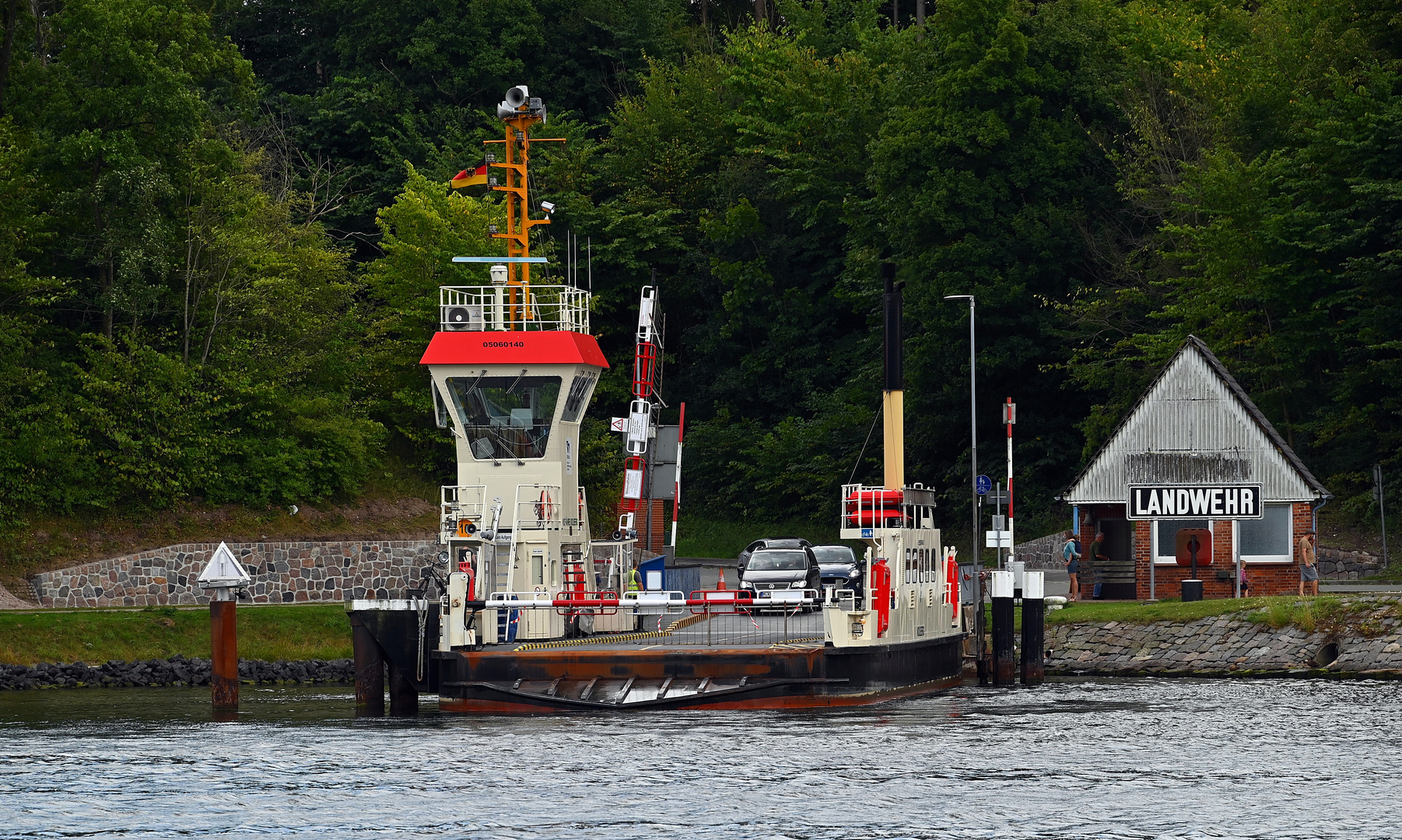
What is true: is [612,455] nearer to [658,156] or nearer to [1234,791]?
[658,156]

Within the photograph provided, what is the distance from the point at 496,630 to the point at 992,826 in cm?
1135

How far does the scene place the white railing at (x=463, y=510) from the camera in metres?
31.4

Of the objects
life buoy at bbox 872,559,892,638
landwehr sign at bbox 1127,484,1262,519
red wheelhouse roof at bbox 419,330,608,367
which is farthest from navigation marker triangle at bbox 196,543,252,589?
landwehr sign at bbox 1127,484,1262,519

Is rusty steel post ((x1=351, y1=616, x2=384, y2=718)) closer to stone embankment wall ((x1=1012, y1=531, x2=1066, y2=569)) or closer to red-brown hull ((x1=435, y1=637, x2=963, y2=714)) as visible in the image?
red-brown hull ((x1=435, y1=637, x2=963, y2=714))

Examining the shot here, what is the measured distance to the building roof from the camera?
4194 centimetres

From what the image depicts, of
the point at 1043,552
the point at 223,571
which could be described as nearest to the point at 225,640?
the point at 223,571

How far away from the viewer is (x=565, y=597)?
3039 cm

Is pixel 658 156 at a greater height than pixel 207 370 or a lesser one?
greater

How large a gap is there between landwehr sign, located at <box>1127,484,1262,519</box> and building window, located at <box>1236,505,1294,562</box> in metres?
1.02

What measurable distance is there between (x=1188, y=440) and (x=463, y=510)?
18.0 m

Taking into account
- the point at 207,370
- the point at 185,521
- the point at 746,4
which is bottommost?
the point at 185,521

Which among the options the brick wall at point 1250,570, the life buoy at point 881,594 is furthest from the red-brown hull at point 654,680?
the brick wall at point 1250,570

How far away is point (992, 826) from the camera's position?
20672 mm

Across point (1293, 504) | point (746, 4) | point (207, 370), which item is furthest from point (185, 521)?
point (746, 4)
